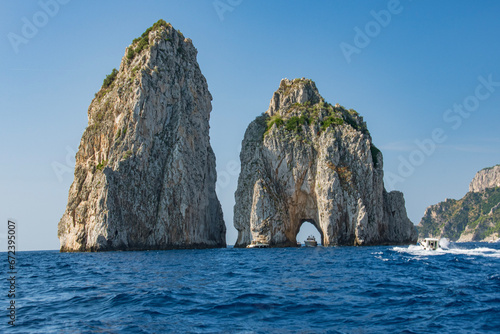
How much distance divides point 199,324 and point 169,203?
65063mm

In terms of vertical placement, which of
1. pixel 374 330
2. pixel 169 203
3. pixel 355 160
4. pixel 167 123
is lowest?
pixel 374 330

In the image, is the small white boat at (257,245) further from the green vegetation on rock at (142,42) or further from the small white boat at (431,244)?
the green vegetation on rock at (142,42)

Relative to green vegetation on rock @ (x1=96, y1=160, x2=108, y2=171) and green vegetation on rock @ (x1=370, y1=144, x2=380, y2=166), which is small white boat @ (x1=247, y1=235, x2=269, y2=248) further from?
green vegetation on rock @ (x1=96, y1=160, x2=108, y2=171)

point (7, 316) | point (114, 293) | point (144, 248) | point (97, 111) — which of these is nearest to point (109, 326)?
point (7, 316)

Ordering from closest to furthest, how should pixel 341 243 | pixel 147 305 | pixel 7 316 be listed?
pixel 7 316 < pixel 147 305 < pixel 341 243

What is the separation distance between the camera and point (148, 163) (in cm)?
7756

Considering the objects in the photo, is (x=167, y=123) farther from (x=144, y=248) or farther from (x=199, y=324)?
(x=199, y=324)

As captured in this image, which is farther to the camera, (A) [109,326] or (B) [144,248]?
(B) [144,248]

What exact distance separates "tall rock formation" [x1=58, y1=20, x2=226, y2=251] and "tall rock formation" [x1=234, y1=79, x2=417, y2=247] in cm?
1042

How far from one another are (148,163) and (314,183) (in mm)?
33915

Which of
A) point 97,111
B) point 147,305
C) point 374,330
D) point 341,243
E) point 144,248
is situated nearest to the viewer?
point 374,330

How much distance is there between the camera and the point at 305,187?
85125 mm

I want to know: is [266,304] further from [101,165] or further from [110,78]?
[110,78]

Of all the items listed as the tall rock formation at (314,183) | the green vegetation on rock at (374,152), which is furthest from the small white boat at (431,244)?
the green vegetation on rock at (374,152)
